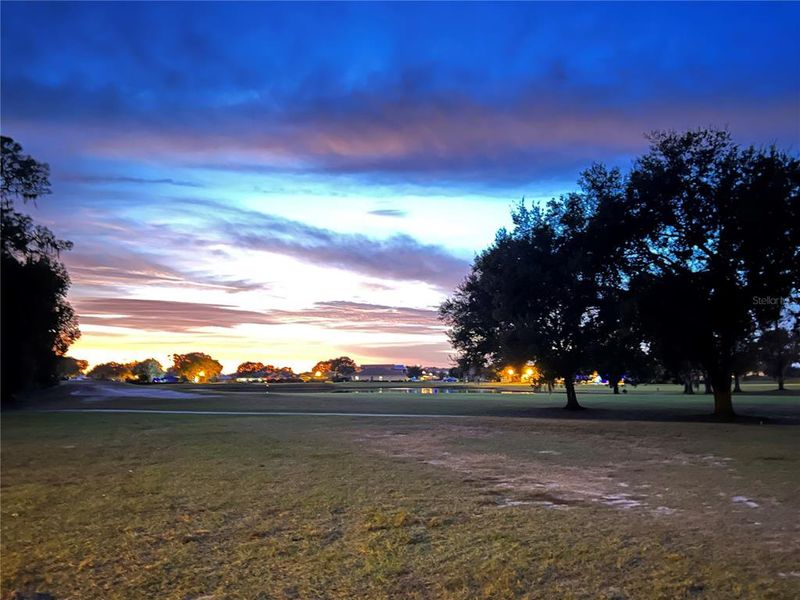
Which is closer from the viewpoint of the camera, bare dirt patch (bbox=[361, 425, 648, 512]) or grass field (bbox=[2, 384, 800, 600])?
grass field (bbox=[2, 384, 800, 600])

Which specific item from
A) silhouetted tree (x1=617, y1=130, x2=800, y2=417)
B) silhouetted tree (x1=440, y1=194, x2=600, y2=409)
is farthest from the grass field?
silhouetted tree (x1=440, y1=194, x2=600, y2=409)

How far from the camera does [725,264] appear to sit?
24.2 metres

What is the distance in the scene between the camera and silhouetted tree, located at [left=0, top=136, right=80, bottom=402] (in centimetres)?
3136

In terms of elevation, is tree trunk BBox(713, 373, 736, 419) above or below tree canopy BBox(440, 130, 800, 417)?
below

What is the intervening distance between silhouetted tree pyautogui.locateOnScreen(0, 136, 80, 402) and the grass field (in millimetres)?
19735

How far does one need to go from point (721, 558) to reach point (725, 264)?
21105 millimetres

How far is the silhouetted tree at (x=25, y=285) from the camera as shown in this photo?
3136cm

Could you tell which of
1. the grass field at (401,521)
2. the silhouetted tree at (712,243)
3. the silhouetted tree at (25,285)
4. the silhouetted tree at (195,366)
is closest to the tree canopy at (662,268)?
the silhouetted tree at (712,243)

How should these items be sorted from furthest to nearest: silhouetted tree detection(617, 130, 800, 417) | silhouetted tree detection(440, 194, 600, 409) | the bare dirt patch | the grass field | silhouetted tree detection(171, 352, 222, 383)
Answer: silhouetted tree detection(171, 352, 222, 383), silhouetted tree detection(440, 194, 600, 409), silhouetted tree detection(617, 130, 800, 417), the bare dirt patch, the grass field

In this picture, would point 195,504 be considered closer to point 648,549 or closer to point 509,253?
point 648,549

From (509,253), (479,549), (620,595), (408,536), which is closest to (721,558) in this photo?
(620,595)

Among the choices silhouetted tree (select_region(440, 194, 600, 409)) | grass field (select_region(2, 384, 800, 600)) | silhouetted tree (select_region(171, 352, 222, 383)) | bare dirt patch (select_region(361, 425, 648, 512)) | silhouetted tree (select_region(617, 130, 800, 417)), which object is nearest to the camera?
grass field (select_region(2, 384, 800, 600))

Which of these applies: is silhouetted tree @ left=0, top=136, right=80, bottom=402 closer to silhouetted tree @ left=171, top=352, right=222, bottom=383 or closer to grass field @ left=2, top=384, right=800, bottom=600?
grass field @ left=2, top=384, right=800, bottom=600

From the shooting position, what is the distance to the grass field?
17.2 feet
